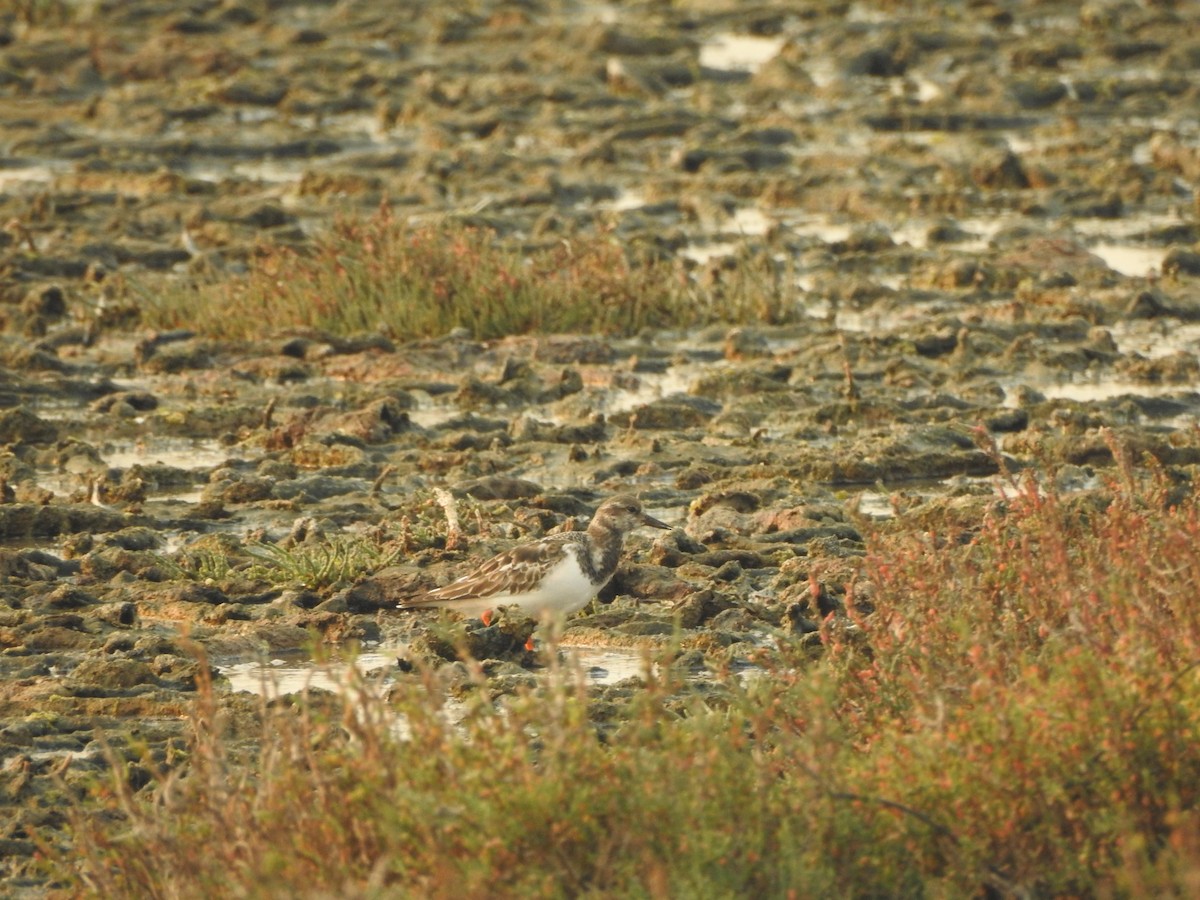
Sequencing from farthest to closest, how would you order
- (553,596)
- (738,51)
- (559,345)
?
(738,51), (559,345), (553,596)

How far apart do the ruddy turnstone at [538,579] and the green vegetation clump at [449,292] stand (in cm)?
687

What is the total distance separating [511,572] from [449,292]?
24.2 feet

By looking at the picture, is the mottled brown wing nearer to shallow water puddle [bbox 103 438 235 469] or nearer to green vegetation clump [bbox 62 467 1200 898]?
→ green vegetation clump [bbox 62 467 1200 898]

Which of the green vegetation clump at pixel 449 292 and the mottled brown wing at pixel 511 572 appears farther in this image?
the green vegetation clump at pixel 449 292

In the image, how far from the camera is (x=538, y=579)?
9.92 m

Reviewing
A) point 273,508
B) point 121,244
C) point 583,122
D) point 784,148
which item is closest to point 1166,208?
point 784,148

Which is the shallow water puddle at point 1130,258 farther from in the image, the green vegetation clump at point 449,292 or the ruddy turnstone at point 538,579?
the ruddy turnstone at point 538,579

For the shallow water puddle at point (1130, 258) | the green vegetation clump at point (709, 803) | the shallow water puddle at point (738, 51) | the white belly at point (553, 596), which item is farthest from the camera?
the shallow water puddle at point (738, 51)

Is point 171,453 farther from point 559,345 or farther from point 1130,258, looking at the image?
point 1130,258

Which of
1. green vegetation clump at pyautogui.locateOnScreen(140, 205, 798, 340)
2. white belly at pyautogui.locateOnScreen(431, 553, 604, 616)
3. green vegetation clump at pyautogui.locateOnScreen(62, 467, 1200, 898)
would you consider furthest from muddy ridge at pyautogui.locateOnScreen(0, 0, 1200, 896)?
green vegetation clump at pyautogui.locateOnScreen(62, 467, 1200, 898)

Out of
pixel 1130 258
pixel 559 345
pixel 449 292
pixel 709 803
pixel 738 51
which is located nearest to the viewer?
pixel 709 803

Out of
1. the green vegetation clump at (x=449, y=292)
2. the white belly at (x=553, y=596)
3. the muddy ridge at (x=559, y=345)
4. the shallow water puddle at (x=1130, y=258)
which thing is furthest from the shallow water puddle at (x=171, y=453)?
the shallow water puddle at (x=1130, y=258)

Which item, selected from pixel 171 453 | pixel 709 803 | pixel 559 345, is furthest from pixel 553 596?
pixel 559 345

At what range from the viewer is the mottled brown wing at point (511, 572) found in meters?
9.95
